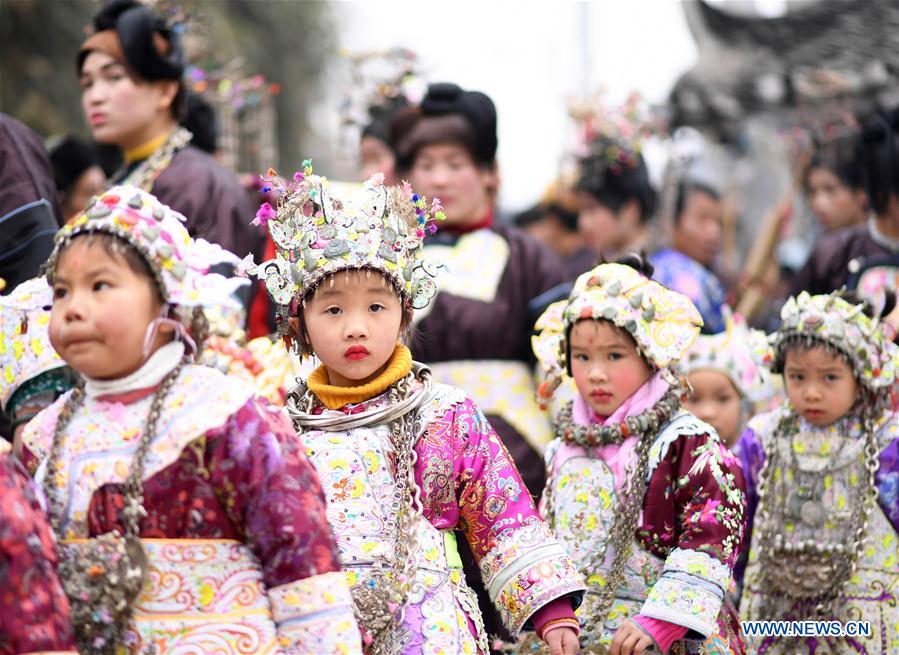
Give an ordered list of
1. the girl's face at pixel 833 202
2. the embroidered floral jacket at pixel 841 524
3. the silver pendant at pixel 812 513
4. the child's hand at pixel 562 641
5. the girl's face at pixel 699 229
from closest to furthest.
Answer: the child's hand at pixel 562 641, the embroidered floral jacket at pixel 841 524, the silver pendant at pixel 812 513, the girl's face at pixel 833 202, the girl's face at pixel 699 229

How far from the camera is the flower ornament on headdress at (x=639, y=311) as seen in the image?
14.9 ft

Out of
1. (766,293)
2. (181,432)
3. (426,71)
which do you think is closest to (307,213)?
(181,432)

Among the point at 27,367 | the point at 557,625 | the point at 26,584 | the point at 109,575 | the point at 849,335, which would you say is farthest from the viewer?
the point at 849,335

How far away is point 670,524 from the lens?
172 inches

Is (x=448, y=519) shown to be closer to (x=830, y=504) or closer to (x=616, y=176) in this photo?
(x=830, y=504)

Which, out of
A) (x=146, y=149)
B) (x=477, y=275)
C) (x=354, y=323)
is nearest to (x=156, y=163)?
(x=146, y=149)

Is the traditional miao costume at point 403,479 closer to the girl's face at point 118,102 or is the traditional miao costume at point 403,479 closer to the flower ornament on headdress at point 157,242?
the flower ornament on headdress at point 157,242

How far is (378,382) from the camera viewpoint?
3893 mm

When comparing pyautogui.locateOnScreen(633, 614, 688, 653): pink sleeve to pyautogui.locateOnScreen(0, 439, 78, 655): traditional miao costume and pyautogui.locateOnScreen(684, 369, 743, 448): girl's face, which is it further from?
pyautogui.locateOnScreen(684, 369, 743, 448): girl's face

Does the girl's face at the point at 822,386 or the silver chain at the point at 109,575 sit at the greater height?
the silver chain at the point at 109,575

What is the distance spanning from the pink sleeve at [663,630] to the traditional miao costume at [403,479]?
0.40 meters

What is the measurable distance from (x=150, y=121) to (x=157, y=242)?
2.96 metres

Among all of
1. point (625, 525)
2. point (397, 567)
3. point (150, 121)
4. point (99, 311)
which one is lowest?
point (625, 525)

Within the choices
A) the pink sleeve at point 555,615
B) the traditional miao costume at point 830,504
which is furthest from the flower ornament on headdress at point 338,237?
the traditional miao costume at point 830,504
